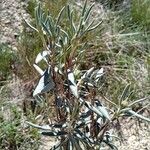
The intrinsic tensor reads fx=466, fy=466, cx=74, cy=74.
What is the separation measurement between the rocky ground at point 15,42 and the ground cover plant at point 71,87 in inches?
14.4

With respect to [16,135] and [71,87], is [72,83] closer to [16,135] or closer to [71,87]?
[71,87]

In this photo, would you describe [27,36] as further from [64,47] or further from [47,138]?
[64,47]

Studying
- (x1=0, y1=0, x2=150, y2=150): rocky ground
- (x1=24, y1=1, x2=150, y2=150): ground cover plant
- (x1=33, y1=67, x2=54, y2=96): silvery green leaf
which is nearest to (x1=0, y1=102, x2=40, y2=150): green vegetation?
(x1=0, y1=0, x2=150, y2=150): rocky ground

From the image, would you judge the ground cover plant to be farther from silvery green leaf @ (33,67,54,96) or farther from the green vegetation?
the green vegetation

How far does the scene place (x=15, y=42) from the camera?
2.63m

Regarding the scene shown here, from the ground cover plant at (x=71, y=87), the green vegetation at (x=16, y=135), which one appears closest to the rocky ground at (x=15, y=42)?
the green vegetation at (x=16, y=135)

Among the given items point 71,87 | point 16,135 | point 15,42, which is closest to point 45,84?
point 71,87

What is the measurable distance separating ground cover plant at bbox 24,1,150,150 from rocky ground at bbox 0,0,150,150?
14.4 inches

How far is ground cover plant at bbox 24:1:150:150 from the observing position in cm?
171

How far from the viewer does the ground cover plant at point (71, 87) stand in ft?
5.60

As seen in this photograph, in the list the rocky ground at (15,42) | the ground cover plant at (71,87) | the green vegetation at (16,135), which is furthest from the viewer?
the rocky ground at (15,42)

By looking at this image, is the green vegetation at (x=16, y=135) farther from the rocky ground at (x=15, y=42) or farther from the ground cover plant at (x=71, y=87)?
the ground cover plant at (x=71, y=87)

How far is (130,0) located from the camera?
2.90 m

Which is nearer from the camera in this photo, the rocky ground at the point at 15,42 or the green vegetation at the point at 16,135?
the green vegetation at the point at 16,135
